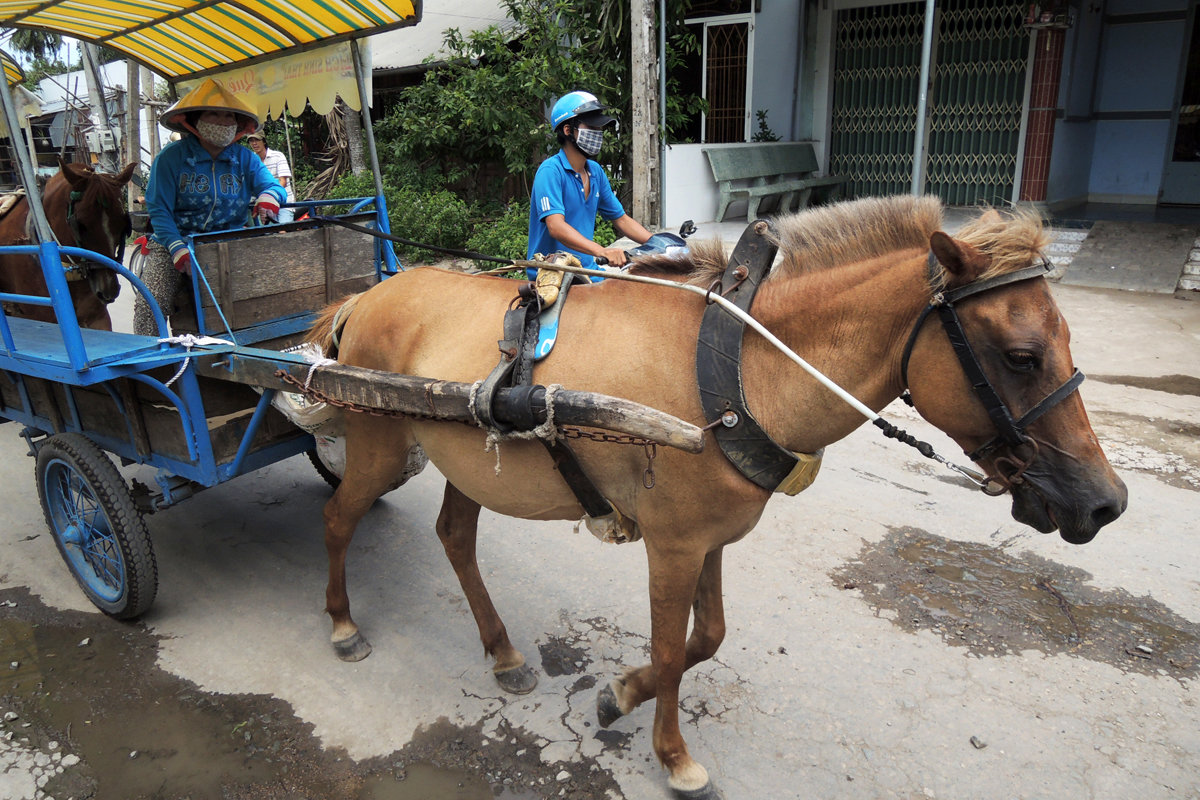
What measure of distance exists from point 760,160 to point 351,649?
9.94 metres

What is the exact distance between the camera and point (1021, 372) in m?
1.92

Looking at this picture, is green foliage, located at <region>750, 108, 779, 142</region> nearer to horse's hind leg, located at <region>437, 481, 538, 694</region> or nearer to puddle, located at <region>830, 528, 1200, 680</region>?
Result: puddle, located at <region>830, 528, 1200, 680</region>

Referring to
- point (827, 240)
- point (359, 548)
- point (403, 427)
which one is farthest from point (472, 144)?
point (827, 240)

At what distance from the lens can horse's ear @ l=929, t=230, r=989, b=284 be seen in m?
1.86

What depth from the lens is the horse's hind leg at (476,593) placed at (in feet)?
10.2

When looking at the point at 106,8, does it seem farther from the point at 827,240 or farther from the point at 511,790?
the point at 511,790

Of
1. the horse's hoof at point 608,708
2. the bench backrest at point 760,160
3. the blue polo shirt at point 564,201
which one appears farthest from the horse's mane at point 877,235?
the bench backrest at point 760,160

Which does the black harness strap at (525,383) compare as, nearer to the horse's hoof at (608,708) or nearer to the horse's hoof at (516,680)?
the horse's hoof at (608,708)

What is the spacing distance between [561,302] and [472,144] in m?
11.1

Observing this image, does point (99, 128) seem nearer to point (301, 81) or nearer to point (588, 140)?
point (301, 81)

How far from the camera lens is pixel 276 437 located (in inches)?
141

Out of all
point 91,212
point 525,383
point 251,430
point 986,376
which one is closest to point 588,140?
point 525,383

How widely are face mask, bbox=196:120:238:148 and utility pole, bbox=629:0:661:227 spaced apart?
5.75 meters

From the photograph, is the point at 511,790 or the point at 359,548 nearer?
the point at 511,790
